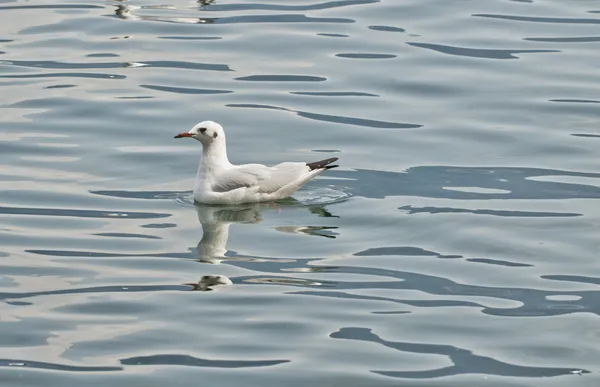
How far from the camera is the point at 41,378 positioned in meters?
12.4

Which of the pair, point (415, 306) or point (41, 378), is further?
point (415, 306)

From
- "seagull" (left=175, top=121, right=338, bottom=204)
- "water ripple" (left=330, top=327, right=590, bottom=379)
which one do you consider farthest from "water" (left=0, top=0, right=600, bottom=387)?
"seagull" (left=175, top=121, right=338, bottom=204)

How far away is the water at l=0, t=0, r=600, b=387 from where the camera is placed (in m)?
13.0

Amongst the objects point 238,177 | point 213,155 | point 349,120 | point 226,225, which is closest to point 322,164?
point 238,177

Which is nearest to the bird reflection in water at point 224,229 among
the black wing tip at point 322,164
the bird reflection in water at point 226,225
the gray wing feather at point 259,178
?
the bird reflection in water at point 226,225

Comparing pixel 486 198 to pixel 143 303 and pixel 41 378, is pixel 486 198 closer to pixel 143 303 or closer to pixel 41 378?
pixel 143 303

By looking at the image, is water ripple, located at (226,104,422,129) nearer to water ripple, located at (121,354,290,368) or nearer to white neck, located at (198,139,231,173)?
white neck, located at (198,139,231,173)

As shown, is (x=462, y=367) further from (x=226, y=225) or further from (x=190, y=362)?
(x=226, y=225)

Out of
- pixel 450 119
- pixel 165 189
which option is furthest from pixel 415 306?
pixel 450 119

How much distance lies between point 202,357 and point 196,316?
3.35ft

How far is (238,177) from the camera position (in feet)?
58.0

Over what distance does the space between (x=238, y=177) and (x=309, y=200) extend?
0.86 meters

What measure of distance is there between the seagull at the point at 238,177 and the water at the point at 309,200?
19 cm

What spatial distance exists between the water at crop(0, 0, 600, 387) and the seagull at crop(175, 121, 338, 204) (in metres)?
0.19
